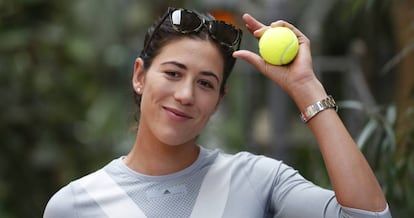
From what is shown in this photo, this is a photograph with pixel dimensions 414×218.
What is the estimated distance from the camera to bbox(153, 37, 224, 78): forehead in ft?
9.68

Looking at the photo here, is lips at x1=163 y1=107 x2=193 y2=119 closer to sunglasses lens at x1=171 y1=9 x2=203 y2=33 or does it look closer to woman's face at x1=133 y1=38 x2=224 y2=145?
woman's face at x1=133 y1=38 x2=224 y2=145

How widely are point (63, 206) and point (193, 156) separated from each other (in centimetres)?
44

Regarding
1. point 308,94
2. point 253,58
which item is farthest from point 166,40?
point 308,94

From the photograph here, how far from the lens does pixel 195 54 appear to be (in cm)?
296

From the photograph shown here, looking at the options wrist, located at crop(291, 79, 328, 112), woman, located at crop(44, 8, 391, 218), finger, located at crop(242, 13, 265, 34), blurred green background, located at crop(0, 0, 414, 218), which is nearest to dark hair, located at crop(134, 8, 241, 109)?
woman, located at crop(44, 8, 391, 218)

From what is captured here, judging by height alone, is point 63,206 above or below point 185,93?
below

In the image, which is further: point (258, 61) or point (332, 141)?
point (258, 61)

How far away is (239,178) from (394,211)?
1.36m

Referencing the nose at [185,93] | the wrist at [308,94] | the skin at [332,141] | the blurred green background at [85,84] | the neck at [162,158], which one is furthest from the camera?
the blurred green background at [85,84]

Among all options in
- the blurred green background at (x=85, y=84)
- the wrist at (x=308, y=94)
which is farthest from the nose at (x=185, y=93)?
the blurred green background at (x=85, y=84)

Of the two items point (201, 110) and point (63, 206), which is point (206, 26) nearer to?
point (201, 110)

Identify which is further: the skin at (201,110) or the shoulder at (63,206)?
the shoulder at (63,206)

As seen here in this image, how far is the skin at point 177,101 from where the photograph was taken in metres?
2.93

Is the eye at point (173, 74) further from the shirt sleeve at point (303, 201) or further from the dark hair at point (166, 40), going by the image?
the shirt sleeve at point (303, 201)
